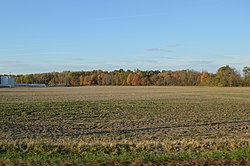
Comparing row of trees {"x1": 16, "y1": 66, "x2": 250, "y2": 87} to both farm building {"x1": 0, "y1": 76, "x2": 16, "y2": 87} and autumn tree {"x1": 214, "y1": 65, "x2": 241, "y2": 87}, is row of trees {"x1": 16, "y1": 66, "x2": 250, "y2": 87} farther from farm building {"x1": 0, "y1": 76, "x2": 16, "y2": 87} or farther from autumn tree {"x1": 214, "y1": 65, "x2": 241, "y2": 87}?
farm building {"x1": 0, "y1": 76, "x2": 16, "y2": 87}

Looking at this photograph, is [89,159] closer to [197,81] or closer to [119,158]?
[119,158]

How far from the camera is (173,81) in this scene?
153875 mm

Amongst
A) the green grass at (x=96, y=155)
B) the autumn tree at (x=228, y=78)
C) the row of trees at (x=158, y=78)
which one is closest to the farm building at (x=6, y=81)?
the row of trees at (x=158, y=78)

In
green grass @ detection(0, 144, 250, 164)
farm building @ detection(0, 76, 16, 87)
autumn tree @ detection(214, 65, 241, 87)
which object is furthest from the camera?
farm building @ detection(0, 76, 16, 87)

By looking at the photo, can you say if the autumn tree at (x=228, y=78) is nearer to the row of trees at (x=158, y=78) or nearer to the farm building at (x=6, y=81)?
the row of trees at (x=158, y=78)

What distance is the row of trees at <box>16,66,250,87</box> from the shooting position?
128875mm

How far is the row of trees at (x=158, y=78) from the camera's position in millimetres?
128875

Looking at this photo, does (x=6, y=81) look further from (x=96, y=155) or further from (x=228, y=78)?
(x=96, y=155)

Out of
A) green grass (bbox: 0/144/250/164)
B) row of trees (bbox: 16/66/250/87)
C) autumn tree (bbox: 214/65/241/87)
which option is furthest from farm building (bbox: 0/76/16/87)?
green grass (bbox: 0/144/250/164)

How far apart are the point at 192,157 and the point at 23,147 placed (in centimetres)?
455

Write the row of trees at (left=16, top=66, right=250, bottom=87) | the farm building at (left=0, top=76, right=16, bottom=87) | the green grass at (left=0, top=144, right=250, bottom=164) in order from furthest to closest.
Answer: the farm building at (left=0, top=76, right=16, bottom=87), the row of trees at (left=16, top=66, right=250, bottom=87), the green grass at (left=0, top=144, right=250, bottom=164)

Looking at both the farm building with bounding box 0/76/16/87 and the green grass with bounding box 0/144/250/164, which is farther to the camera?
the farm building with bounding box 0/76/16/87

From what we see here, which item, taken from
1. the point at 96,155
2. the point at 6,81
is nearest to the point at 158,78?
the point at 6,81

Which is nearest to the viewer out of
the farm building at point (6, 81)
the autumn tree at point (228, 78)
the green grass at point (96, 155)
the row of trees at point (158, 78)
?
the green grass at point (96, 155)
